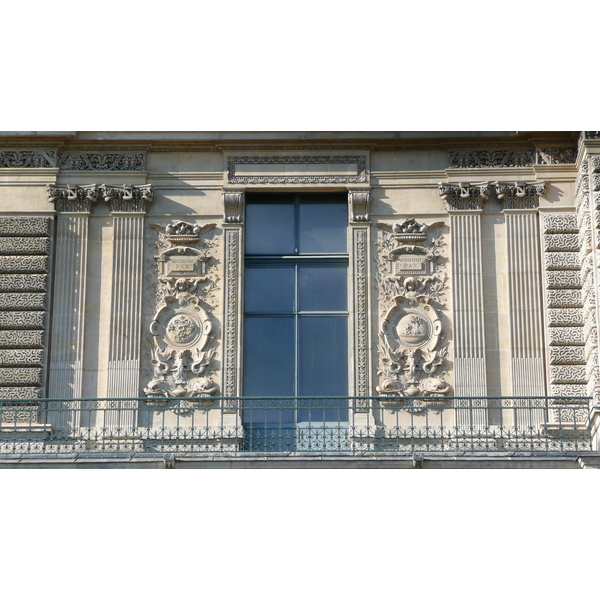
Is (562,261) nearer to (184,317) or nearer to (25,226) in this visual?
(184,317)

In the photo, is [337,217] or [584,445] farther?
[337,217]

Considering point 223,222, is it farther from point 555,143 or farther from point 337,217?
point 555,143

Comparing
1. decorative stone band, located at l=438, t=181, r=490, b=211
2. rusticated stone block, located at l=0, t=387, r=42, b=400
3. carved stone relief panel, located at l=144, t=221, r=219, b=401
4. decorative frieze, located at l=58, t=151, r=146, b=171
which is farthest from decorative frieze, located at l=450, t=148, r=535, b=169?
rusticated stone block, located at l=0, t=387, r=42, b=400

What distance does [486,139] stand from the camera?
21734 millimetres

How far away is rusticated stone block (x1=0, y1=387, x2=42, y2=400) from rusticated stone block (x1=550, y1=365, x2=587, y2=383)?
657 cm

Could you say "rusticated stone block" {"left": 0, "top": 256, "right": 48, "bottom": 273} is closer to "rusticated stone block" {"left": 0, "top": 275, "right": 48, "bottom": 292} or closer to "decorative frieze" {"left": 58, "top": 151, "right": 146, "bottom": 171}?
"rusticated stone block" {"left": 0, "top": 275, "right": 48, "bottom": 292}

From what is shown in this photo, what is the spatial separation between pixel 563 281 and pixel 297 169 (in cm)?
386

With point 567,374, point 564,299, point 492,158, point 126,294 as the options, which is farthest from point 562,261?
point 126,294

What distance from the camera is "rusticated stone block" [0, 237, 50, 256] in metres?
21.4

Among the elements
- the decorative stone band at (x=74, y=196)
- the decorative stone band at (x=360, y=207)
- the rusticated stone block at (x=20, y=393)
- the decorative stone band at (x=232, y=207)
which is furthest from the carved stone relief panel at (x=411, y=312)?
the rusticated stone block at (x=20, y=393)

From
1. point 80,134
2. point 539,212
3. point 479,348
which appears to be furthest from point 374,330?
point 80,134

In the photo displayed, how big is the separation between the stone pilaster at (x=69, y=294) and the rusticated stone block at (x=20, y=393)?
193mm

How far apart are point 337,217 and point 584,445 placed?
4.58m

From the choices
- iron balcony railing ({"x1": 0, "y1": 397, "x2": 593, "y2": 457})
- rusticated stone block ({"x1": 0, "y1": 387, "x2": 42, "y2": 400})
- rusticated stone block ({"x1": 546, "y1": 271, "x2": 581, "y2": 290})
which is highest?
rusticated stone block ({"x1": 546, "y1": 271, "x2": 581, "y2": 290})
